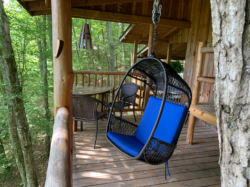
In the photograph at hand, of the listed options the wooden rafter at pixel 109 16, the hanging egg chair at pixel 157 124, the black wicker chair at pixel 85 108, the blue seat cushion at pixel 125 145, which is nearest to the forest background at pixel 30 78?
the wooden rafter at pixel 109 16

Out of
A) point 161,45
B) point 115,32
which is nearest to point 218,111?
point 161,45

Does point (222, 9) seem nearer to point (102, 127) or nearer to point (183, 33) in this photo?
point (102, 127)

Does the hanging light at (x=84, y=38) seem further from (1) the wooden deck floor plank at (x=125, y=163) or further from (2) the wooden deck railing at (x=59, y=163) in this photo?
(2) the wooden deck railing at (x=59, y=163)

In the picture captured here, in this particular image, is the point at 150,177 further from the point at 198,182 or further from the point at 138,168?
the point at 198,182

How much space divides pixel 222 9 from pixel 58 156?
4.01ft

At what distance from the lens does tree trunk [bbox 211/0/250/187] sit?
31.9 inches

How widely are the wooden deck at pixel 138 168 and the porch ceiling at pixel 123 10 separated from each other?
2810mm

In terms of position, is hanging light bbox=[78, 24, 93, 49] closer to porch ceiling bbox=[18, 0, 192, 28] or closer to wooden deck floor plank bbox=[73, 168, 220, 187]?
porch ceiling bbox=[18, 0, 192, 28]

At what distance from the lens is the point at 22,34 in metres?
4.93

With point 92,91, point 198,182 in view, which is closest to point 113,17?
point 92,91

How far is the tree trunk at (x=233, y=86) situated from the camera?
31.9 inches

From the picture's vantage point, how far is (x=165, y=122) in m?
2.09

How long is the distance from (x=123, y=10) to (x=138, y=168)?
3.57 metres

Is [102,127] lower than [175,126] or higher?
lower
